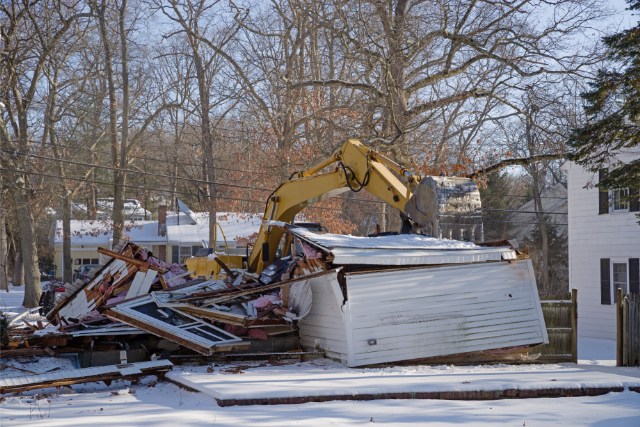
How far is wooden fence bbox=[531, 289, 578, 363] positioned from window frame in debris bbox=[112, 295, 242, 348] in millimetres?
6016

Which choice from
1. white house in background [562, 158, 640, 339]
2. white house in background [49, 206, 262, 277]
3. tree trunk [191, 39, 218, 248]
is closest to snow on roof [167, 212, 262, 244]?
white house in background [49, 206, 262, 277]

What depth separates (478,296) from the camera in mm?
9500

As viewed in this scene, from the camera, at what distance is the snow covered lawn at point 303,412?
5441 mm

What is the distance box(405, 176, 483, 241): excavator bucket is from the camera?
9281mm

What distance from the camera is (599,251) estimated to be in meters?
18.1

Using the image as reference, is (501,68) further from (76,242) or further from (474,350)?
(76,242)

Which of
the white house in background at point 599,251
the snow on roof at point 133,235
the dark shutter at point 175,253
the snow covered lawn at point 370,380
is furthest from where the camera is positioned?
the dark shutter at point 175,253

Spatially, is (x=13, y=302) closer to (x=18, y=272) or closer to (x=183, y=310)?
(x=18, y=272)

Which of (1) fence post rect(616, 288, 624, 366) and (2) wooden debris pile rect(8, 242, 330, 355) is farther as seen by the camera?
(1) fence post rect(616, 288, 624, 366)

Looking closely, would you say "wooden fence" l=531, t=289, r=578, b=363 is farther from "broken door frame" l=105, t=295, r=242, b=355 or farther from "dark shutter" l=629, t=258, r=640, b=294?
"dark shutter" l=629, t=258, r=640, b=294

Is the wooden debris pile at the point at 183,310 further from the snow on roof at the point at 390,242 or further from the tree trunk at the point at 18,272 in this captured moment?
the tree trunk at the point at 18,272

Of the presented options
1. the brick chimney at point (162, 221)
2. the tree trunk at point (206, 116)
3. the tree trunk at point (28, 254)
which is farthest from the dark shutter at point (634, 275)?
the brick chimney at point (162, 221)

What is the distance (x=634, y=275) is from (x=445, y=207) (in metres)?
10.8

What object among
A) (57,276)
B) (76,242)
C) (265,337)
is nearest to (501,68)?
(265,337)
